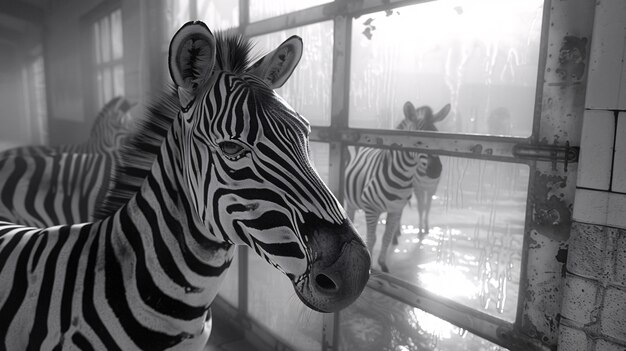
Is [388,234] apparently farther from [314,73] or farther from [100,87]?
[100,87]

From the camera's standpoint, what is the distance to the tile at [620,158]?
97 centimetres

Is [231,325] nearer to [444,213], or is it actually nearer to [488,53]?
[444,213]

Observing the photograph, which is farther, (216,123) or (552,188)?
(552,188)

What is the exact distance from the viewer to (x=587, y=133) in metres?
1.03

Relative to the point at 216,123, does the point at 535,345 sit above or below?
below

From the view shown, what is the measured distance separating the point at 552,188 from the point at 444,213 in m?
0.68

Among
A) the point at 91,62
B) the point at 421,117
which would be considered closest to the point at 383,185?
the point at 421,117

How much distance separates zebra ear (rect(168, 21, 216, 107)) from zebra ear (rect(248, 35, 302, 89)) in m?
0.17

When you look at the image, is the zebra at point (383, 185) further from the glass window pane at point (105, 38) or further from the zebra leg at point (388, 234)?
the glass window pane at point (105, 38)

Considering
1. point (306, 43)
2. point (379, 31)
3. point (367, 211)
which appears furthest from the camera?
point (367, 211)

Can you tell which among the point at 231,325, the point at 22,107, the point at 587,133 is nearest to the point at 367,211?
the point at 231,325

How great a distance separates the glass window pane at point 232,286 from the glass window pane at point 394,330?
0.95 m

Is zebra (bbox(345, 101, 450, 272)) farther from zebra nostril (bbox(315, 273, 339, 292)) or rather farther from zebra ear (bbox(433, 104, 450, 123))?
zebra nostril (bbox(315, 273, 339, 292))

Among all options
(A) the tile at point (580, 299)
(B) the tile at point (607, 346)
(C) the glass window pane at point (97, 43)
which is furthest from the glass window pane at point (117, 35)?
(B) the tile at point (607, 346)
